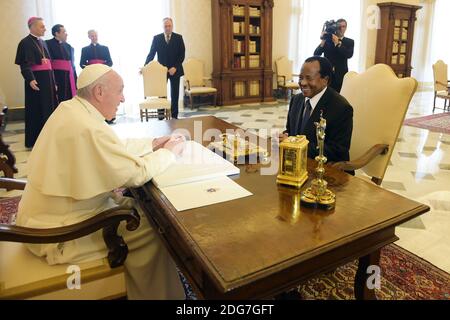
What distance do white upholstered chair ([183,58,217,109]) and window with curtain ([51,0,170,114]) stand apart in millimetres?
935

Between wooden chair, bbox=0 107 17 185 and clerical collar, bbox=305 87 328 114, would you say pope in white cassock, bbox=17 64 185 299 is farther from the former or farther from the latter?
wooden chair, bbox=0 107 17 185

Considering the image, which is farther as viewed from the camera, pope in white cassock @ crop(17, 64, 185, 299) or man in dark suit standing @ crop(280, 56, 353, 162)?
man in dark suit standing @ crop(280, 56, 353, 162)

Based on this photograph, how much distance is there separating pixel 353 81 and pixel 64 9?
18.6 feet

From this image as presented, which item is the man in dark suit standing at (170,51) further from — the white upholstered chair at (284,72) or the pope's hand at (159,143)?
the pope's hand at (159,143)

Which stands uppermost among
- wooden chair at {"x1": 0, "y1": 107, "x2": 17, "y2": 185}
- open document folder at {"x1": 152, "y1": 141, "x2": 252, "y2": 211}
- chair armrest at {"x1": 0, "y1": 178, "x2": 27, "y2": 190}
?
open document folder at {"x1": 152, "y1": 141, "x2": 252, "y2": 211}

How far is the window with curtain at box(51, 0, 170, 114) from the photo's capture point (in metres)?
6.16

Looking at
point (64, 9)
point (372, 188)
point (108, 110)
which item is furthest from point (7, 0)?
point (372, 188)

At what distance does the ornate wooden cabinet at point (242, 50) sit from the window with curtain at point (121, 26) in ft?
4.11

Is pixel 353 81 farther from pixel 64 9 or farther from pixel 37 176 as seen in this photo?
pixel 64 9

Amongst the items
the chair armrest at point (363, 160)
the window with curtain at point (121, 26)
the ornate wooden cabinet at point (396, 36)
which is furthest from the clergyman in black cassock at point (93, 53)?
the ornate wooden cabinet at point (396, 36)

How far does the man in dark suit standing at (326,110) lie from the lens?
78.9 inches

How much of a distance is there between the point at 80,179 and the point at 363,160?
145 centimetres

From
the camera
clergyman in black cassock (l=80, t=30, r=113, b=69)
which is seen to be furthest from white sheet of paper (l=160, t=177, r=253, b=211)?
clergyman in black cassock (l=80, t=30, r=113, b=69)

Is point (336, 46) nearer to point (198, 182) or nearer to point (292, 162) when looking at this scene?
point (292, 162)
